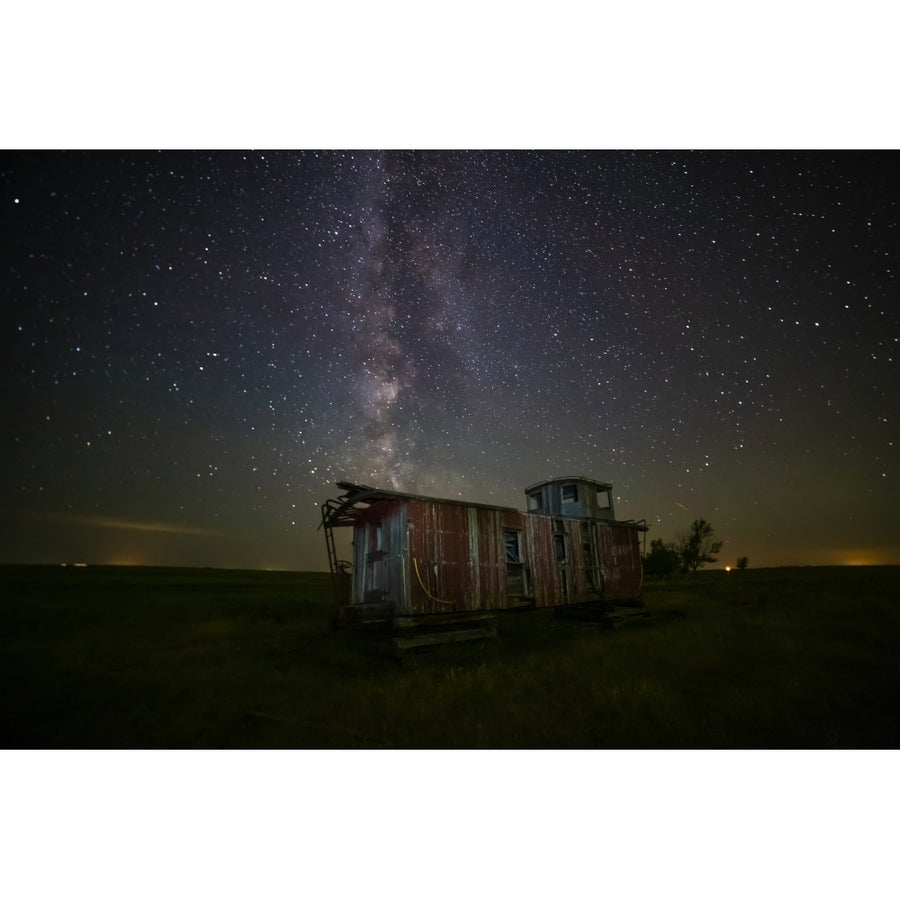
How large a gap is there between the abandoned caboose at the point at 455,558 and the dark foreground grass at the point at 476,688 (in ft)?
4.46

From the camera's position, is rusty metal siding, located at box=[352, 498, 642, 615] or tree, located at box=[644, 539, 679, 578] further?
tree, located at box=[644, 539, 679, 578]

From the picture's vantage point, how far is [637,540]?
21.8 meters

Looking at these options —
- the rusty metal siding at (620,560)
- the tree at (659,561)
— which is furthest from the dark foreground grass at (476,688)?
the tree at (659,561)

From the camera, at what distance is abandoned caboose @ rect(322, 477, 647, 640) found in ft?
41.4

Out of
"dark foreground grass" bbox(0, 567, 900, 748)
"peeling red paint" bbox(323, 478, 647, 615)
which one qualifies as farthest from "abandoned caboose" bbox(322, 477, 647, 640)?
"dark foreground grass" bbox(0, 567, 900, 748)

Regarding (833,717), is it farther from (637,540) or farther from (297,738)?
(637,540)

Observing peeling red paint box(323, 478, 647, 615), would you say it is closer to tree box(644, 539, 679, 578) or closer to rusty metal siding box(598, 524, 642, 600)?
rusty metal siding box(598, 524, 642, 600)

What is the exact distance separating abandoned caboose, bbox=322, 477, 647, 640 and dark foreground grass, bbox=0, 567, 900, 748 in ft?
4.46

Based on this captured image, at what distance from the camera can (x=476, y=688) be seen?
9.03 meters

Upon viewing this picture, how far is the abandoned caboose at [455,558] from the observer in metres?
12.6

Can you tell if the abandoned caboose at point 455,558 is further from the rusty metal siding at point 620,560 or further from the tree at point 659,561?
the tree at point 659,561

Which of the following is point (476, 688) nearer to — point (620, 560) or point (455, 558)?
point (455, 558)

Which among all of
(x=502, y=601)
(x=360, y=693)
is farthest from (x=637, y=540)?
(x=360, y=693)

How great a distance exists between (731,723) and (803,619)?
14680mm
